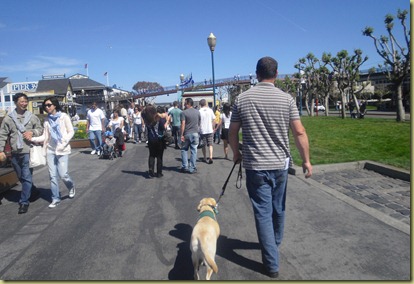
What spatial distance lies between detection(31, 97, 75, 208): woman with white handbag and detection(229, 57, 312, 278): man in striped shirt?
359 centimetres

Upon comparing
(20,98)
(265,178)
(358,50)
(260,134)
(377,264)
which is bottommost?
(377,264)

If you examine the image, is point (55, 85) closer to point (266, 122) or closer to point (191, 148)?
point (191, 148)

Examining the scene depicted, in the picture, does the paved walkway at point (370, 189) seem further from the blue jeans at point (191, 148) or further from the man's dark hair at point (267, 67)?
the blue jeans at point (191, 148)

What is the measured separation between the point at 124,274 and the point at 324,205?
3237 millimetres

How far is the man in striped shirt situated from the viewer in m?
2.95

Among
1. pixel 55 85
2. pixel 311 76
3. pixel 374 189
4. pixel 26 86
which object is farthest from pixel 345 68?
→ pixel 26 86

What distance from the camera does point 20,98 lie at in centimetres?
509

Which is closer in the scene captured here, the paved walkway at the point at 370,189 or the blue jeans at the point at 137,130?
the paved walkway at the point at 370,189

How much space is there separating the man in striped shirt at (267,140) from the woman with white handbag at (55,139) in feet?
11.8

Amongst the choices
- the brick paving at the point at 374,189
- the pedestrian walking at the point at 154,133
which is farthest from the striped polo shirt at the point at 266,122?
the pedestrian walking at the point at 154,133

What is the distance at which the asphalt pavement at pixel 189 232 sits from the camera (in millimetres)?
3141

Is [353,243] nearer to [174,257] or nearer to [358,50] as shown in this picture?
[174,257]

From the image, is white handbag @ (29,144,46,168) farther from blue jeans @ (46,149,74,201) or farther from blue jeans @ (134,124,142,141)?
blue jeans @ (134,124,142,141)

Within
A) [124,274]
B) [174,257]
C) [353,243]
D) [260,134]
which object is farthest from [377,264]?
[124,274]
